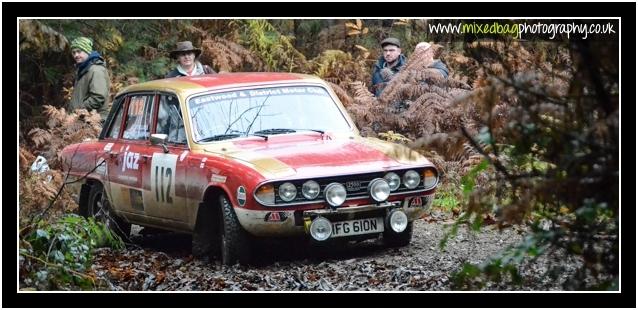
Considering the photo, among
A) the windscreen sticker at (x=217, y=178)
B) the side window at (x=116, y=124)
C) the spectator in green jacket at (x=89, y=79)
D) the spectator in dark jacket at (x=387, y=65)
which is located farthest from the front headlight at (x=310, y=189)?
the spectator in dark jacket at (x=387, y=65)

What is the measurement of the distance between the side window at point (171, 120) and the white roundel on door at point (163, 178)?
203 mm

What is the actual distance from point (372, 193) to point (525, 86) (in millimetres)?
3794

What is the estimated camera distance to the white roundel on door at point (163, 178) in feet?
34.4

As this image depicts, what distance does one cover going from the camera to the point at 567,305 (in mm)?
6352

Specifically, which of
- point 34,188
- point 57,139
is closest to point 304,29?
point 57,139

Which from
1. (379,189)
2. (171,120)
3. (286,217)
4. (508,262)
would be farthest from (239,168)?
(508,262)

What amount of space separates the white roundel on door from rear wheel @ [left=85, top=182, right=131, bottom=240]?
0.97 m

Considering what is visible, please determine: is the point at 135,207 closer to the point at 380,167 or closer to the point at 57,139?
the point at 380,167

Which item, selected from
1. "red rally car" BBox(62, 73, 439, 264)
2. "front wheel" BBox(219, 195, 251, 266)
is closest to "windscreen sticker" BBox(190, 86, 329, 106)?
"red rally car" BBox(62, 73, 439, 264)

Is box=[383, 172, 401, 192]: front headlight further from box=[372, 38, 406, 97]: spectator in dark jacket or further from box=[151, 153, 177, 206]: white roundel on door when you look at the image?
box=[372, 38, 406, 97]: spectator in dark jacket

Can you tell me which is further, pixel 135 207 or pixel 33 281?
pixel 135 207

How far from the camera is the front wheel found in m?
9.61

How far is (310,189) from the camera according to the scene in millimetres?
9398

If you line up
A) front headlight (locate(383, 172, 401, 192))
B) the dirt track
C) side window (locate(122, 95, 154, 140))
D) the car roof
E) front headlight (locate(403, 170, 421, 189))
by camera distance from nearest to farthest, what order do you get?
the dirt track
front headlight (locate(383, 172, 401, 192))
front headlight (locate(403, 170, 421, 189))
the car roof
side window (locate(122, 95, 154, 140))
